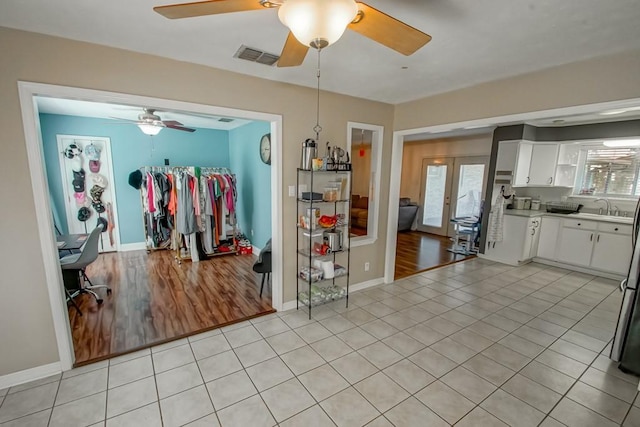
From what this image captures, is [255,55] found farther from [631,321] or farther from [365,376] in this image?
[631,321]

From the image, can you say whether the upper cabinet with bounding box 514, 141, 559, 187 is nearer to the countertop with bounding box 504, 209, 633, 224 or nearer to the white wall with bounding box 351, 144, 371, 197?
the countertop with bounding box 504, 209, 633, 224

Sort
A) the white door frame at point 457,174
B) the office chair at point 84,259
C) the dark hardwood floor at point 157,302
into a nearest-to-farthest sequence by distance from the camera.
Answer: the dark hardwood floor at point 157,302
the office chair at point 84,259
the white door frame at point 457,174

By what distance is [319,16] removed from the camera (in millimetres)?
1061

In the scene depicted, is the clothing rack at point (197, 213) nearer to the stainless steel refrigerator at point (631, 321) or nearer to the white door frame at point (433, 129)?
the white door frame at point (433, 129)

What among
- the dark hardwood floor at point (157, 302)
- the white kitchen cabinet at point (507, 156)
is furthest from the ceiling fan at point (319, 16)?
the white kitchen cabinet at point (507, 156)

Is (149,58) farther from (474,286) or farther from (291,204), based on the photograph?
(474,286)

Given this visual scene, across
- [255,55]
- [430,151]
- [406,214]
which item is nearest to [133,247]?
[255,55]

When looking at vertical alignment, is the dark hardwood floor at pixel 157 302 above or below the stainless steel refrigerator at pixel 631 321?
below

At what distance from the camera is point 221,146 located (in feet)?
20.0

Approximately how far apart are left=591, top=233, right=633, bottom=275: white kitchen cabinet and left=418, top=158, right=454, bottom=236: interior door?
3.12 meters

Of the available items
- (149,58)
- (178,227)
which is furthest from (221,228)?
(149,58)

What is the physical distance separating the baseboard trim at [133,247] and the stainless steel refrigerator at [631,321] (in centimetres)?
697

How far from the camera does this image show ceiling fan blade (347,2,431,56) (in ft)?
3.83

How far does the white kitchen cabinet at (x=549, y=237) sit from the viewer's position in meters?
4.91
